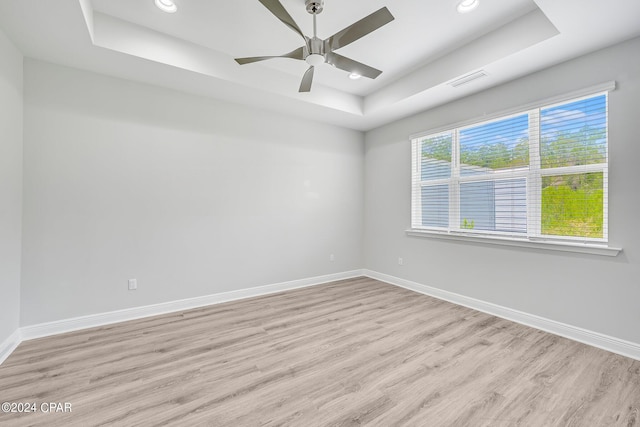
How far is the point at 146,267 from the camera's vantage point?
3.26 m

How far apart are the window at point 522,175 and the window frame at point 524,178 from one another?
1cm

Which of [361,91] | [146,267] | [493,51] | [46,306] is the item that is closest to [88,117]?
[146,267]

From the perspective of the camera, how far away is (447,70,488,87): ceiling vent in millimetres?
3020

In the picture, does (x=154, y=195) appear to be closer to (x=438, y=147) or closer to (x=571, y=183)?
(x=438, y=147)

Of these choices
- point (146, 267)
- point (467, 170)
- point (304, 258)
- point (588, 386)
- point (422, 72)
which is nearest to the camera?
point (588, 386)

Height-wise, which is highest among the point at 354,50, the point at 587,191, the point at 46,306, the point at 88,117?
the point at 354,50

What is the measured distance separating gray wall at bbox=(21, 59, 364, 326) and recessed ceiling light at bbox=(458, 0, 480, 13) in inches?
102

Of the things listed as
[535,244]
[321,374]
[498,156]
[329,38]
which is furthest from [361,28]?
[535,244]

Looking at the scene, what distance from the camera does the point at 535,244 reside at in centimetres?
299

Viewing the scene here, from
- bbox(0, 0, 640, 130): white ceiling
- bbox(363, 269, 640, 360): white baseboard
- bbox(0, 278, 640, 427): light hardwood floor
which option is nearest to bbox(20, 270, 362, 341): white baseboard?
bbox(0, 278, 640, 427): light hardwood floor

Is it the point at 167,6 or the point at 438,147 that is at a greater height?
the point at 167,6

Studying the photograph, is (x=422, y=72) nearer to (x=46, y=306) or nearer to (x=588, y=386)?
(x=588, y=386)

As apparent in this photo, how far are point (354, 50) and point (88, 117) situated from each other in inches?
118

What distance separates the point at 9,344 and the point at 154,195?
70.6 inches
